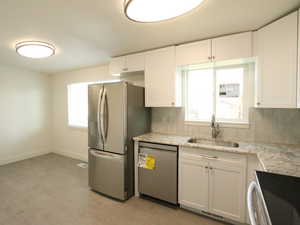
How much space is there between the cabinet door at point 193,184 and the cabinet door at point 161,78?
0.94 meters

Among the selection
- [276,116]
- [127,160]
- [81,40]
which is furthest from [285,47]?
[81,40]

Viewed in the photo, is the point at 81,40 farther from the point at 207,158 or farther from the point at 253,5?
the point at 207,158

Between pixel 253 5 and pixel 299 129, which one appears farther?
pixel 299 129

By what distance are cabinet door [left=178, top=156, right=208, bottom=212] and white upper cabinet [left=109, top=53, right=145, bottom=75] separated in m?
1.73

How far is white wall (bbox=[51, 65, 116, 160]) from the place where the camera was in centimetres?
402

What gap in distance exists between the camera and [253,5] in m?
1.48

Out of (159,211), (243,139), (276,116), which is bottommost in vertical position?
(159,211)

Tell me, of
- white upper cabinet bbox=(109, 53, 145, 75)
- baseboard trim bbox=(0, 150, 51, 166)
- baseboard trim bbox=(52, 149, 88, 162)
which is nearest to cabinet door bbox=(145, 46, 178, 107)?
white upper cabinet bbox=(109, 53, 145, 75)

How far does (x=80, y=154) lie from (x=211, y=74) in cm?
375

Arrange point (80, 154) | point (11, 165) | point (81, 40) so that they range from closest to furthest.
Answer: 1. point (81, 40)
2. point (11, 165)
3. point (80, 154)

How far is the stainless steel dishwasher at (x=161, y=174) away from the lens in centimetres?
217

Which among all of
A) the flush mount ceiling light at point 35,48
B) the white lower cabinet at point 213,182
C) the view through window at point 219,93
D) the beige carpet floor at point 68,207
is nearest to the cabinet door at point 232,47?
the view through window at point 219,93

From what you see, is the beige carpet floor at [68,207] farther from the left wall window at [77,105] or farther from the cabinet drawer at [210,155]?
the left wall window at [77,105]

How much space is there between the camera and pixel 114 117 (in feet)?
7.77
